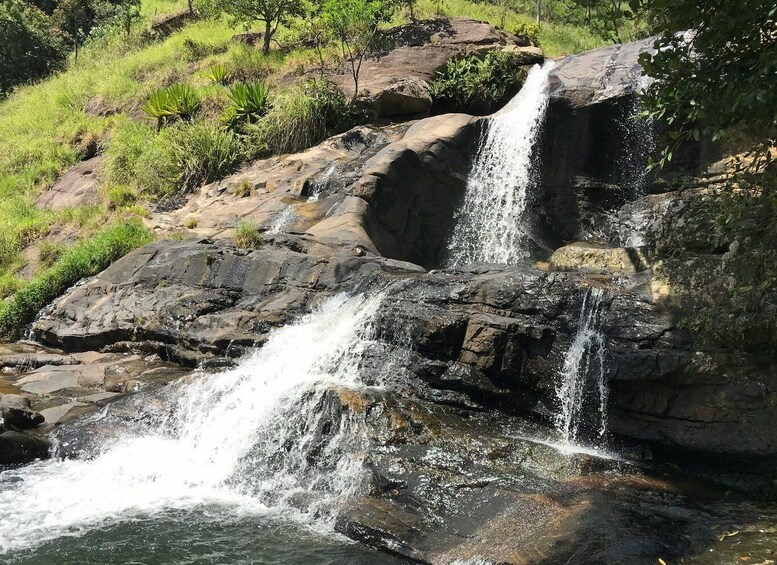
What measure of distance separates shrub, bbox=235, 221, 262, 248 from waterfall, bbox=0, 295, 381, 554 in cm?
335

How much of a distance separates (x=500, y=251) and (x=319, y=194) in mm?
4441

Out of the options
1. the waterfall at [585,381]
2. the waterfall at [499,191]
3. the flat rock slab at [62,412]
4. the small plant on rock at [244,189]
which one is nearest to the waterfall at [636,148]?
the waterfall at [499,191]

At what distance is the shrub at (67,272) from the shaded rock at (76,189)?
457 cm

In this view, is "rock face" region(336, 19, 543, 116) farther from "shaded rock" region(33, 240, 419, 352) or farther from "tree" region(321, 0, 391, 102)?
"shaded rock" region(33, 240, 419, 352)

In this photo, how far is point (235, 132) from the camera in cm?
1870

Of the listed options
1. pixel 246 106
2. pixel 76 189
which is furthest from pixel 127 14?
pixel 246 106

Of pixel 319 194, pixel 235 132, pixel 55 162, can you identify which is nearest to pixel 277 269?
pixel 319 194

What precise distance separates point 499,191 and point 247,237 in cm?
646

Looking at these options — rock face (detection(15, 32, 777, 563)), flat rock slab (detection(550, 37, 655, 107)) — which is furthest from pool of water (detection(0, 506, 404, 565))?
flat rock slab (detection(550, 37, 655, 107))

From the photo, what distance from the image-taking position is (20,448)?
327 inches

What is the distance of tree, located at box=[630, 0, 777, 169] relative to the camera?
541 cm

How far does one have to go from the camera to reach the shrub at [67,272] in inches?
520

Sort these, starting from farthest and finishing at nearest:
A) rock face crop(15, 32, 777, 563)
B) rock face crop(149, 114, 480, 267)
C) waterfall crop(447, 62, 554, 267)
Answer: waterfall crop(447, 62, 554, 267) < rock face crop(149, 114, 480, 267) < rock face crop(15, 32, 777, 563)

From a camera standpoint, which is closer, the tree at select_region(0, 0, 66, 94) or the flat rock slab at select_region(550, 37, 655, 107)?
the flat rock slab at select_region(550, 37, 655, 107)
